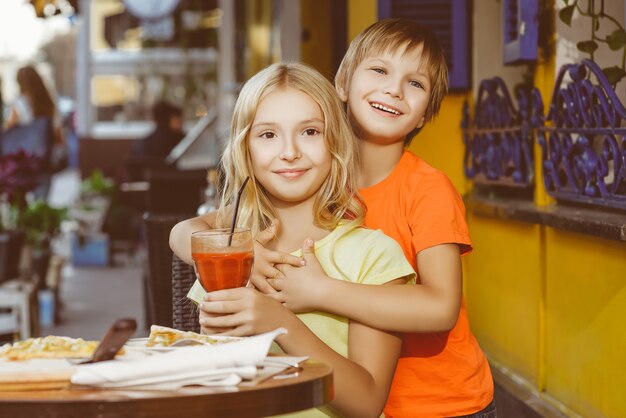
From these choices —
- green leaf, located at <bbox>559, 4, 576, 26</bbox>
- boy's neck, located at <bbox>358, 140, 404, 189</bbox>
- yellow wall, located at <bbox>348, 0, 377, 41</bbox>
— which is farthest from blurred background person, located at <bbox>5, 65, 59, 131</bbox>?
boy's neck, located at <bbox>358, 140, 404, 189</bbox>

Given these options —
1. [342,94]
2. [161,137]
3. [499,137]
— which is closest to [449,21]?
[499,137]

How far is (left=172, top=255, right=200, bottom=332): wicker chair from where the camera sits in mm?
2387

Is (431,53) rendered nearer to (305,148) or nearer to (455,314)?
(305,148)

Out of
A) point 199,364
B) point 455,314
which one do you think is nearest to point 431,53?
point 455,314

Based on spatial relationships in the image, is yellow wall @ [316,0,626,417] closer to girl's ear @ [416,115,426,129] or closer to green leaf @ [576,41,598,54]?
green leaf @ [576,41,598,54]

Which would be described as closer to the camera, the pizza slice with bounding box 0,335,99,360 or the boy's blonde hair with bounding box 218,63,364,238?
the pizza slice with bounding box 0,335,99,360

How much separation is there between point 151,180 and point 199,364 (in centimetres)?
433

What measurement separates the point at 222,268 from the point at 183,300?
2.50 feet

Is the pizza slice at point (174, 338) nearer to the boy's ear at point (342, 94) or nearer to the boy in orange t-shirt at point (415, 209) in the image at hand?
the boy in orange t-shirt at point (415, 209)

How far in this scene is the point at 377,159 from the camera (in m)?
2.33

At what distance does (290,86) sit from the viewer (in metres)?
1.97

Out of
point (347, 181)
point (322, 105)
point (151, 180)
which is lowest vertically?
point (151, 180)

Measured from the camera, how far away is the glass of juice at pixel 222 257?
64.7 inches

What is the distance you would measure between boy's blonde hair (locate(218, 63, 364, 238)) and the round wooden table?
0.68 metres
